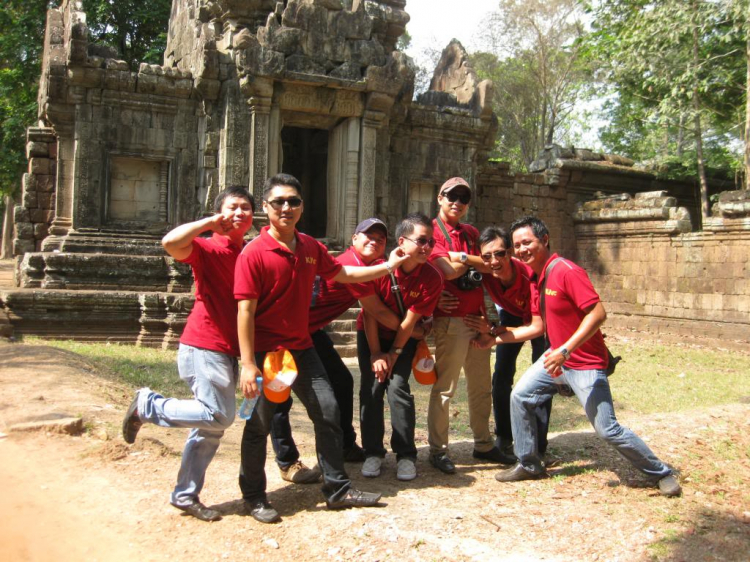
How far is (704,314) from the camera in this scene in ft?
45.9

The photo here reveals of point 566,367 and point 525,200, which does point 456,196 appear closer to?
point 566,367

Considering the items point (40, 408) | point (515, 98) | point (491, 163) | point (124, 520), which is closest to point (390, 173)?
point (491, 163)

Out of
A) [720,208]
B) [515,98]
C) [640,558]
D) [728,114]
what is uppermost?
[515,98]

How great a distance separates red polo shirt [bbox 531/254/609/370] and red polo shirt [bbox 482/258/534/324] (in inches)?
22.1

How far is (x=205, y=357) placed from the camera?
3764 mm

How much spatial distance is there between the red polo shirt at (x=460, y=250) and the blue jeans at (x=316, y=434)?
4.02 feet

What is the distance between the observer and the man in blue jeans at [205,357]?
3.66 m

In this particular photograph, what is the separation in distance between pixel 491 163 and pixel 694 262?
480cm

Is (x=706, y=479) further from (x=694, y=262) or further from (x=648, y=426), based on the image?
(x=694, y=262)

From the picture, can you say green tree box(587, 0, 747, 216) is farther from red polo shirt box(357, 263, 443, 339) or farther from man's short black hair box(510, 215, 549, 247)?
red polo shirt box(357, 263, 443, 339)

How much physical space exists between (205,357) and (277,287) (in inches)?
20.6

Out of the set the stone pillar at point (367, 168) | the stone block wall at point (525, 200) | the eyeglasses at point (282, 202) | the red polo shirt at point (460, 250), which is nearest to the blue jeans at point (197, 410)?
the eyeglasses at point (282, 202)

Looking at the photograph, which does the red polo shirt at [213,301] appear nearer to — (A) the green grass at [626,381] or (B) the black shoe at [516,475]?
(B) the black shoe at [516,475]

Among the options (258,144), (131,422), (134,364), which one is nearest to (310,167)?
(258,144)
